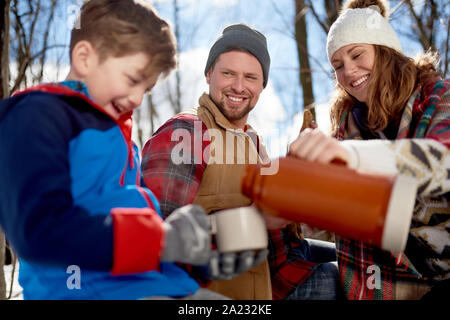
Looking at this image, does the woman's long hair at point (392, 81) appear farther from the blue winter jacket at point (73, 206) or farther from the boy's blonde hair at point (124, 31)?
the blue winter jacket at point (73, 206)

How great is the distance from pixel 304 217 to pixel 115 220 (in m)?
0.46

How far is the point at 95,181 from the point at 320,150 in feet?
2.05

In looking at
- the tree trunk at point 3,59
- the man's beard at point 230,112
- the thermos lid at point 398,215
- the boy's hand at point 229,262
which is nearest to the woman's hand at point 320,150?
the thermos lid at point 398,215

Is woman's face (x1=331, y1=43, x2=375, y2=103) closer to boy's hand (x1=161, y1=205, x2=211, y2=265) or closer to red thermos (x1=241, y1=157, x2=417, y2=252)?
red thermos (x1=241, y1=157, x2=417, y2=252)

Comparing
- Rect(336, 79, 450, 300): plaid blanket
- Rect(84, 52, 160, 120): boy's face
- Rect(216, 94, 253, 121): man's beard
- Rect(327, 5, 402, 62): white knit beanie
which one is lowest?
Rect(336, 79, 450, 300): plaid blanket

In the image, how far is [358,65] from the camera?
175cm

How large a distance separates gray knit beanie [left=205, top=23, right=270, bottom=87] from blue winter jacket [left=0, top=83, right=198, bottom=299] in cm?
106

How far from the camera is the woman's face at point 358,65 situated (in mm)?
1735

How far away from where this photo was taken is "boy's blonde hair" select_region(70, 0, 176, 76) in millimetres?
1046

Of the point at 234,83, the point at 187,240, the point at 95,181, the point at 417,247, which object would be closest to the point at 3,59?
the point at 234,83

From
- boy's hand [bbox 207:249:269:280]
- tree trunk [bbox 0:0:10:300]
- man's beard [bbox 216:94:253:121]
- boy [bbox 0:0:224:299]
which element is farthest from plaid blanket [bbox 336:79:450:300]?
tree trunk [bbox 0:0:10:300]

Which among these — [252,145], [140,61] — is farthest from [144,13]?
[252,145]

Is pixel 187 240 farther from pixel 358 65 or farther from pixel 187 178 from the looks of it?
pixel 358 65

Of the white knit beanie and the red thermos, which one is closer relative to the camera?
the red thermos
